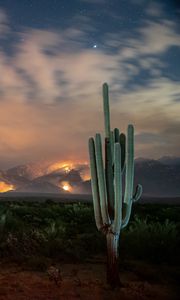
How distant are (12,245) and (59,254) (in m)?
1.03

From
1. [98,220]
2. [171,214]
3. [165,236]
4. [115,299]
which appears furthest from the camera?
[171,214]

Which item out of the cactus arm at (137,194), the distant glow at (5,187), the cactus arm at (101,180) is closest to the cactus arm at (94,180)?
the cactus arm at (101,180)

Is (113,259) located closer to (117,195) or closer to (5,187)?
(117,195)

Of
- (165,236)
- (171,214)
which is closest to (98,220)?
(165,236)

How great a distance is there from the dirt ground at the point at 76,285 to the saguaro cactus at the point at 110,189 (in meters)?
0.35

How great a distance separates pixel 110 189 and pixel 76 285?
1.68 metres

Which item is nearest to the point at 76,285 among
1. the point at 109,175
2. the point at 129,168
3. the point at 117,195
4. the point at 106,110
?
the point at 117,195

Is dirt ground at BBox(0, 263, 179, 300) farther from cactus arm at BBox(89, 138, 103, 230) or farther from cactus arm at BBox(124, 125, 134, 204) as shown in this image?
cactus arm at BBox(124, 125, 134, 204)

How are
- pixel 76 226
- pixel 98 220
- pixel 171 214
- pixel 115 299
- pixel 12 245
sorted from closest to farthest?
pixel 115 299, pixel 98 220, pixel 12 245, pixel 76 226, pixel 171 214

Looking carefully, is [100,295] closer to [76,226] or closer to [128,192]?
[128,192]

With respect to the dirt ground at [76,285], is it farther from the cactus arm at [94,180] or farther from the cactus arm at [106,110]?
the cactus arm at [106,110]

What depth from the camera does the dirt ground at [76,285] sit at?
19.2ft

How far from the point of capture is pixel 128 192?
667 centimetres

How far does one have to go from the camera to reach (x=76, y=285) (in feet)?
20.8
